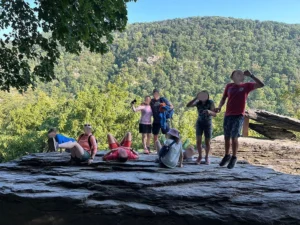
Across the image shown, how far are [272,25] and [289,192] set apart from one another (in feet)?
527

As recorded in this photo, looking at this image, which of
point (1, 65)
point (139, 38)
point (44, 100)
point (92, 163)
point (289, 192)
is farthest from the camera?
point (139, 38)

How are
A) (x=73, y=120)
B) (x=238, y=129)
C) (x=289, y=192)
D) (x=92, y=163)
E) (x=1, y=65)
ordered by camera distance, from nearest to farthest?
1. (x=289, y=192)
2. (x=238, y=129)
3. (x=92, y=163)
4. (x=1, y=65)
5. (x=73, y=120)

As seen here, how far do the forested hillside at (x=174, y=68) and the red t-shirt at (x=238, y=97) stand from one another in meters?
27.3

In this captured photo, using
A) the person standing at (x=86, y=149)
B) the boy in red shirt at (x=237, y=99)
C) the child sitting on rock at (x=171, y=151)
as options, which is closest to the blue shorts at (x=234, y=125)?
the boy in red shirt at (x=237, y=99)

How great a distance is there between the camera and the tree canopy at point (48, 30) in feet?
25.8

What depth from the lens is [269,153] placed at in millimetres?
11484

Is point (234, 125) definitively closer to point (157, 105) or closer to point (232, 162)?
point (232, 162)

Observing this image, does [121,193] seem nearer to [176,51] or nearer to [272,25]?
[176,51]

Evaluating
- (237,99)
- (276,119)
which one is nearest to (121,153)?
(237,99)

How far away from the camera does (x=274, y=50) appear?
410 ft

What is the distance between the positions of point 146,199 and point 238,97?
2538mm

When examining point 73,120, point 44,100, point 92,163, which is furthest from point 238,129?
point 44,100

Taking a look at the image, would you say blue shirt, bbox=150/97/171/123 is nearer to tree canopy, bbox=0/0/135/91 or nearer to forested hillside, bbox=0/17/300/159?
tree canopy, bbox=0/0/135/91

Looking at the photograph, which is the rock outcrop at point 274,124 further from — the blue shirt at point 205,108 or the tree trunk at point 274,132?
the blue shirt at point 205,108
